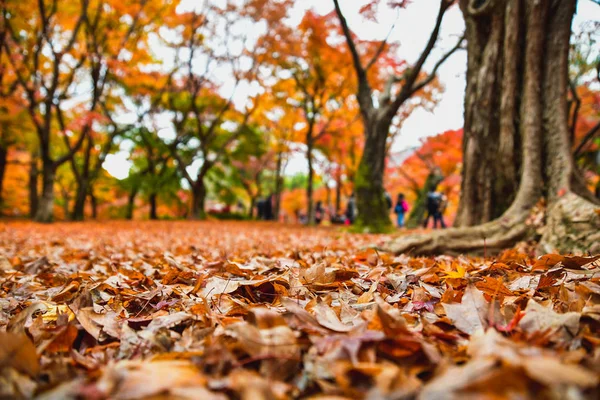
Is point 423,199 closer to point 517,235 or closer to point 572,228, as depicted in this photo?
point 517,235

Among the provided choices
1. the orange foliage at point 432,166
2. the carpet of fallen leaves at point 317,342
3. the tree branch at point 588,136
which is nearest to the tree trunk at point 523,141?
the carpet of fallen leaves at point 317,342

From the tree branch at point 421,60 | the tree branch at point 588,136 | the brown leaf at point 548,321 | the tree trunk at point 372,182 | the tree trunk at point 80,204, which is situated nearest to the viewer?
the brown leaf at point 548,321

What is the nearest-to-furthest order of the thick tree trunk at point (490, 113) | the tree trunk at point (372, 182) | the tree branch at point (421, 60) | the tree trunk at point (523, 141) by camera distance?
the tree trunk at point (523, 141)
the thick tree trunk at point (490, 113)
the tree branch at point (421, 60)
the tree trunk at point (372, 182)

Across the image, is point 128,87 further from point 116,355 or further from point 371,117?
point 116,355

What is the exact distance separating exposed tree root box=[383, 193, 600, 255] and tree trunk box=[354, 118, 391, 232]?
389 cm

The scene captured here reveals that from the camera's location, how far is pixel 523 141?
3.41 metres

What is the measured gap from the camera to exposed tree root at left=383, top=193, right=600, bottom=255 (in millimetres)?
2408

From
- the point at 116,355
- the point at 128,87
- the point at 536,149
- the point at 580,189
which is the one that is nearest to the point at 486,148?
the point at 536,149

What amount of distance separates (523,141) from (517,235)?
99cm

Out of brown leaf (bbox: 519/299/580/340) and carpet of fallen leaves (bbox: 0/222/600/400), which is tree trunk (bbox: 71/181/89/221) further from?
brown leaf (bbox: 519/299/580/340)

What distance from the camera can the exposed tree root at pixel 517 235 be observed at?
2.41 m

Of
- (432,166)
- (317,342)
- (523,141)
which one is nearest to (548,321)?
(317,342)

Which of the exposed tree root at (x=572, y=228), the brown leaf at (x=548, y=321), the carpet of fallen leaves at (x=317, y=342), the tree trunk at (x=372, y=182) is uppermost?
the tree trunk at (x=372, y=182)

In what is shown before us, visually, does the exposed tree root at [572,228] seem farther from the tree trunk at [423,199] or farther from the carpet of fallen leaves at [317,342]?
the tree trunk at [423,199]
